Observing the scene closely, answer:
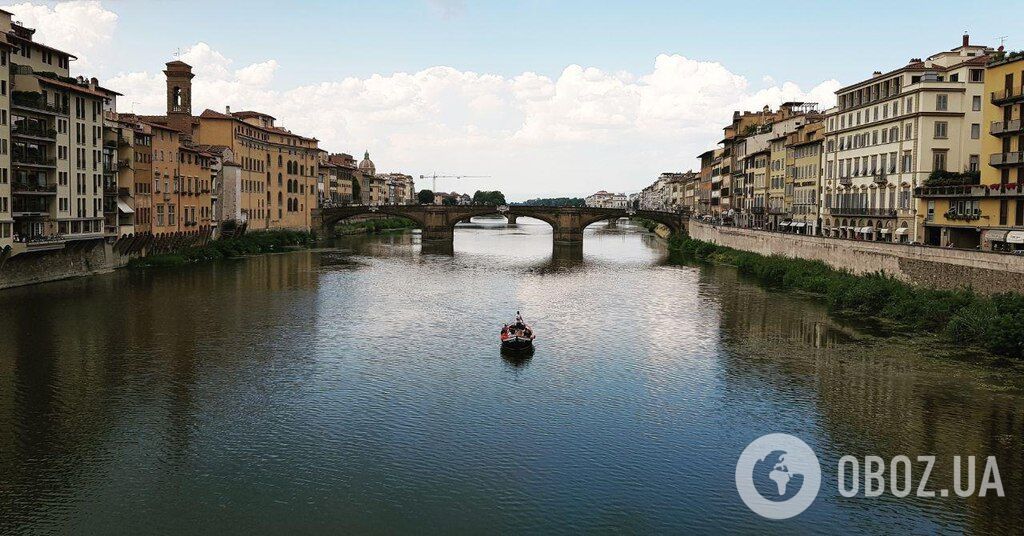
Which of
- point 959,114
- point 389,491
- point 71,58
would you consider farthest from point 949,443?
point 71,58

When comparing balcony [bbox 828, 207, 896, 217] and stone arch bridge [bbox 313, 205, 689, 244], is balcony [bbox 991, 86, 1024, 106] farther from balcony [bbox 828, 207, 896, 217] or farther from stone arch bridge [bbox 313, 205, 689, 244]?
stone arch bridge [bbox 313, 205, 689, 244]

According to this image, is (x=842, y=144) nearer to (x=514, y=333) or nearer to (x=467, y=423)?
(x=514, y=333)

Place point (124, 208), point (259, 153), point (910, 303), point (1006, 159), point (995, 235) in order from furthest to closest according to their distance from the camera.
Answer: point (259, 153) < point (124, 208) < point (1006, 159) < point (995, 235) < point (910, 303)

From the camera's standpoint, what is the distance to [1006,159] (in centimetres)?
4325

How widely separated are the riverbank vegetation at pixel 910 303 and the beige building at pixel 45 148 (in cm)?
4344

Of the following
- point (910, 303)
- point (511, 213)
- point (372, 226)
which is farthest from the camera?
point (372, 226)

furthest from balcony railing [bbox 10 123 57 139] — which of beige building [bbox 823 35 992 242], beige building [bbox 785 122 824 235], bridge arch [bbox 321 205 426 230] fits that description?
bridge arch [bbox 321 205 426 230]

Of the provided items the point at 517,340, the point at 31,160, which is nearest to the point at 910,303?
the point at 517,340

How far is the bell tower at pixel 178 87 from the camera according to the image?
8269 cm

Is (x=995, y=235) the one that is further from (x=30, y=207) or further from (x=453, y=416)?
(x=30, y=207)

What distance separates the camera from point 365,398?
91.7 feet

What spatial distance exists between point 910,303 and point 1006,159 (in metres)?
9.50

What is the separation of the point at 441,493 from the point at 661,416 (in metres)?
8.71

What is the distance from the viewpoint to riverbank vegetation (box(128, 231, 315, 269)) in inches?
2554
